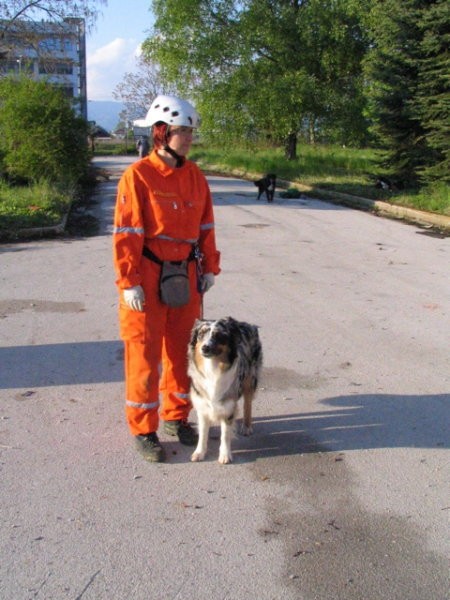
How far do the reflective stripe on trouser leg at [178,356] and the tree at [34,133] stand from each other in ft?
49.9

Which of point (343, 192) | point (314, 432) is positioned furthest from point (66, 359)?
point (343, 192)

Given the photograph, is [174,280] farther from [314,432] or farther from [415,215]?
[415,215]

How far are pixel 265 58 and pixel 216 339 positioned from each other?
28.1m

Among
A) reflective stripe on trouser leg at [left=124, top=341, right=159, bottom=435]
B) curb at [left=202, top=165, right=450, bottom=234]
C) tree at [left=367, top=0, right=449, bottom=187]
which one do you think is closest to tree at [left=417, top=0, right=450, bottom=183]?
tree at [left=367, top=0, right=449, bottom=187]

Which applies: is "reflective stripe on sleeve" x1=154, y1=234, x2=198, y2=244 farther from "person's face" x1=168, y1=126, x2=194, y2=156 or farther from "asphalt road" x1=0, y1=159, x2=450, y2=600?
"asphalt road" x1=0, y1=159, x2=450, y2=600

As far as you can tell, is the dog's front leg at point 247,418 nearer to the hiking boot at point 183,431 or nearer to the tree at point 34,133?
the hiking boot at point 183,431

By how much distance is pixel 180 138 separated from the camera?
4.09m

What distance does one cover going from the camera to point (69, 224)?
15.3 m

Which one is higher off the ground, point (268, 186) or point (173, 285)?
point (173, 285)

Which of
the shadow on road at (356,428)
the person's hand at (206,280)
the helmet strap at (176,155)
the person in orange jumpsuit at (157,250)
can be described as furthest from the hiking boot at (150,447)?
the helmet strap at (176,155)

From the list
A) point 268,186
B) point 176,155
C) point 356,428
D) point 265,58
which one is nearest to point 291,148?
point 265,58

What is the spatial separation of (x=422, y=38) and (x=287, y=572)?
1939cm

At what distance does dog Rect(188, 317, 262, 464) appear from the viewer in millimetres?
3984

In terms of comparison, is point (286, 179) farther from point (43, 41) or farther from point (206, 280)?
point (206, 280)
